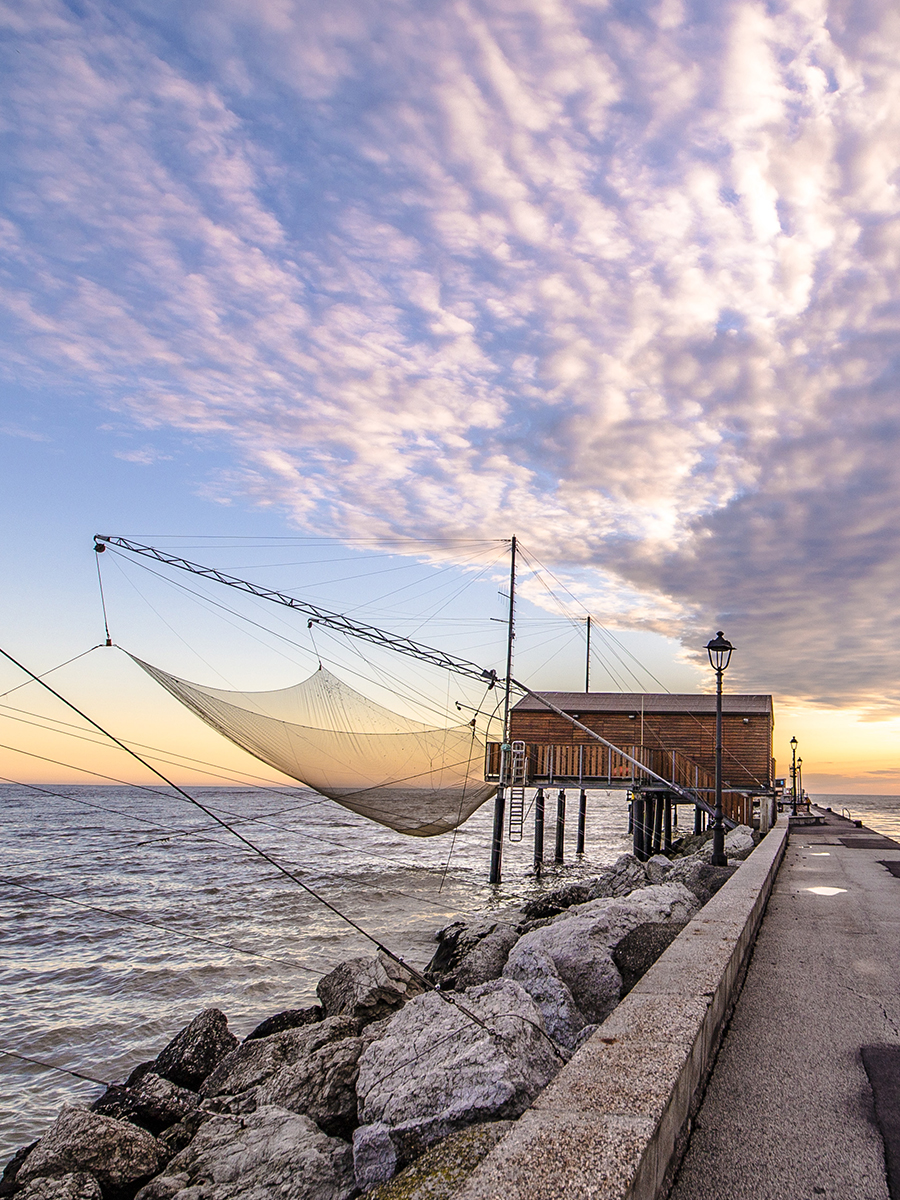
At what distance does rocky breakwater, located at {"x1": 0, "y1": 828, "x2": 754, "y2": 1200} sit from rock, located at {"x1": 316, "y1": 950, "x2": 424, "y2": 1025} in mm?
26

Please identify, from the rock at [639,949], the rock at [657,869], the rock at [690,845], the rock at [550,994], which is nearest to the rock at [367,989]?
the rock at [550,994]

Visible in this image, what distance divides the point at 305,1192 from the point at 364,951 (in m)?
11.2

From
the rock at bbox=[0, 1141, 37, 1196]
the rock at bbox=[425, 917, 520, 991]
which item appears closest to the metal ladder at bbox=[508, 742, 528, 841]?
the rock at bbox=[425, 917, 520, 991]

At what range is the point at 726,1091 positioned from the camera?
4.33m

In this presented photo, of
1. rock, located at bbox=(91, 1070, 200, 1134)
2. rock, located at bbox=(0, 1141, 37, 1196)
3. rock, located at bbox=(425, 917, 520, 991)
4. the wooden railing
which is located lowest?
rock, located at bbox=(0, 1141, 37, 1196)

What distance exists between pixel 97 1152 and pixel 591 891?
481 inches

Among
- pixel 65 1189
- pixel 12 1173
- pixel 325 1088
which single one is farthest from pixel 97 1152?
pixel 325 1088

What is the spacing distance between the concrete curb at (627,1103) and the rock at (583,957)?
1.59 meters

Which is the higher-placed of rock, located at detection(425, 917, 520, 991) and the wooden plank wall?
the wooden plank wall

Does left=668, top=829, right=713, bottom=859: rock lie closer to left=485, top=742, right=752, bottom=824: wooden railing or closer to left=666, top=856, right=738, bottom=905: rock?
left=485, top=742, right=752, bottom=824: wooden railing

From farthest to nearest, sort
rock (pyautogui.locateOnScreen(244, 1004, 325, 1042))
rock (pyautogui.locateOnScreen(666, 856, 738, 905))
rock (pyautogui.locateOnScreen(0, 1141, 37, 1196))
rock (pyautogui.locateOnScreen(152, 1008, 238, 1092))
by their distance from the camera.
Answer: rock (pyautogui.locateOnScreen(666, 856, 738, 905)) < rock (pyautogui.locateOnScreen(244, 1004, 325, 1042)) < rock (pyautogui.locateOnScreen(152, 1008, 238, 1092)) < rock (pyautogui.locateOnScreen(0, 1141, 37, 1196))

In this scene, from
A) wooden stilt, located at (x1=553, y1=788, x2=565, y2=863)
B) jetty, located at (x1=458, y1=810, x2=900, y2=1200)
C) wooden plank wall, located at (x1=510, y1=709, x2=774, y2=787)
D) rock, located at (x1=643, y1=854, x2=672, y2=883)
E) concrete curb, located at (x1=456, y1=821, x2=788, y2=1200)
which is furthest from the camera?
wooden plank wall, located at (x1=510, y1=709, x2=774, y2=787)

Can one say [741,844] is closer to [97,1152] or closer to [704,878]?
[704,878]

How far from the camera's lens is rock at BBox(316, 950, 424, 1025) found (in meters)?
8.78
